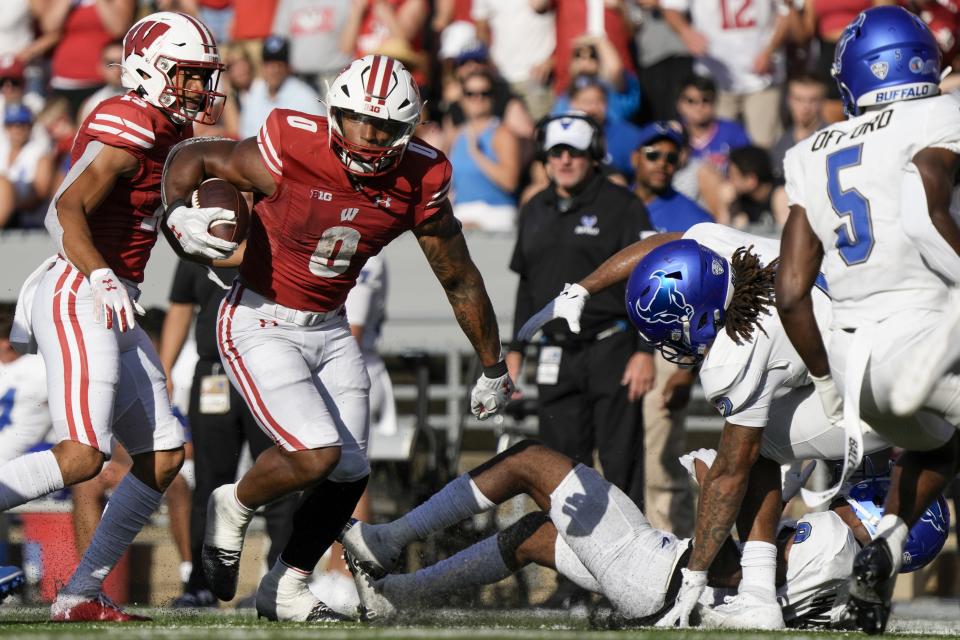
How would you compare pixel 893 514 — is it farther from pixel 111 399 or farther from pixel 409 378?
pixel 409 378

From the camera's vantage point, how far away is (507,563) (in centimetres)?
568

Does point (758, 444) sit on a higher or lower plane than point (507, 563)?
higher

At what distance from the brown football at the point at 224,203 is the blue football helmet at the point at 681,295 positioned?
1417mm

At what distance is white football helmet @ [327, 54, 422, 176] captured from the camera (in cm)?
545

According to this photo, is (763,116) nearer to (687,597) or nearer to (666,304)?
(666,304)

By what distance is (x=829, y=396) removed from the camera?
515cm

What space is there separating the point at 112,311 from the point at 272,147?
82cm

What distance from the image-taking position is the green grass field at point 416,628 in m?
4.45

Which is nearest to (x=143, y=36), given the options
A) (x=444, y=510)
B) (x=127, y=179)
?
(x=127, y=179)

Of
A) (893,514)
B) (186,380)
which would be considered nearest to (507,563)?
(893,514)

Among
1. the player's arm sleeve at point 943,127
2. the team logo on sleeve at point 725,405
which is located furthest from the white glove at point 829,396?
the player's arm sleeve at point 943,127

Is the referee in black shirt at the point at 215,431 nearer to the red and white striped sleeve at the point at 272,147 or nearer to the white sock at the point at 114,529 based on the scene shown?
the white sock at the point at 114,529

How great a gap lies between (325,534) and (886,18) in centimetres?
280

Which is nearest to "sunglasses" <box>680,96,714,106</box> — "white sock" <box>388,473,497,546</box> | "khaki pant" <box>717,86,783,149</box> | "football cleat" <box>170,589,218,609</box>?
"khaki pant" <box>717,86,783,149</box>
